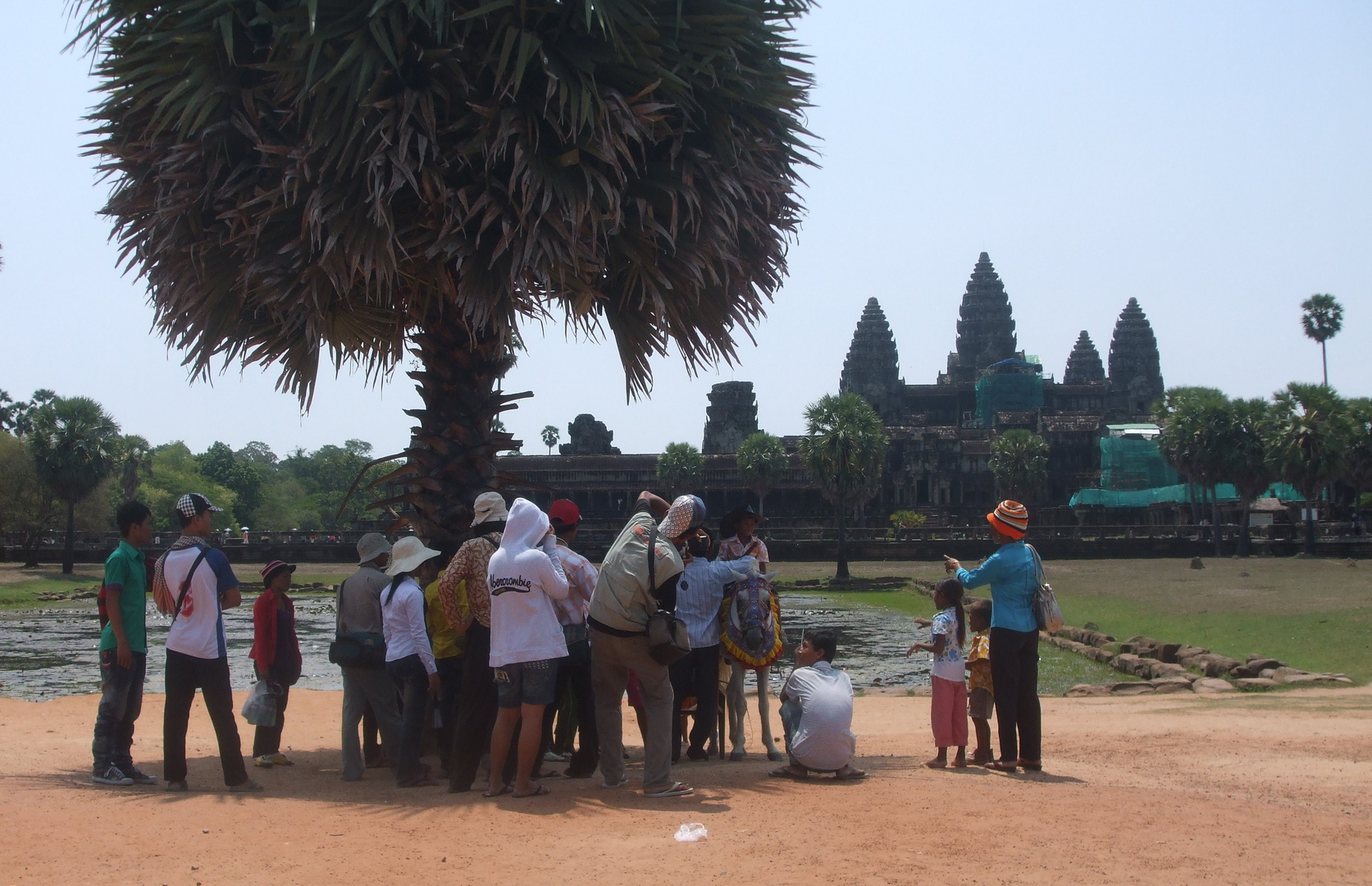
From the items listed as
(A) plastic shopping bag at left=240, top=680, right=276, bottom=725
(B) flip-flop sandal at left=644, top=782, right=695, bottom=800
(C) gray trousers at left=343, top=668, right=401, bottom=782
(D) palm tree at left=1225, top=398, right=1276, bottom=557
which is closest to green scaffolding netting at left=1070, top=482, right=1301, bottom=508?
(D) palm tree at left=1225, top=398, right=1276, bottom=557

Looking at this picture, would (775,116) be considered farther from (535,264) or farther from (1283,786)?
(1283,786)

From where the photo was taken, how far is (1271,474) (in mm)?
47844

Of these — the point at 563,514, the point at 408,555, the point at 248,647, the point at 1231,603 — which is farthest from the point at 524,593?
the point at 1231,603

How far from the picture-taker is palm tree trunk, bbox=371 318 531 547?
7.78 metres

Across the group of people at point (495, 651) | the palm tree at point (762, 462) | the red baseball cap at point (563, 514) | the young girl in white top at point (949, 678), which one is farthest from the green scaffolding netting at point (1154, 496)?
the red baseball cap at point (563, 514)

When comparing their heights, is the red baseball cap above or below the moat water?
above

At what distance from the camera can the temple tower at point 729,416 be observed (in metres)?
76.3

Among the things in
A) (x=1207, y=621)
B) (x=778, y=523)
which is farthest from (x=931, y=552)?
(x=1207, y=621)

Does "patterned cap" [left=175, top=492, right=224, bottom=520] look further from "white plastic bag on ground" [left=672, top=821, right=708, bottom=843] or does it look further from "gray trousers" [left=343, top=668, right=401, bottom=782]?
"white plastic bag on ground" [left=672, top=821, right=708, bottom=843]

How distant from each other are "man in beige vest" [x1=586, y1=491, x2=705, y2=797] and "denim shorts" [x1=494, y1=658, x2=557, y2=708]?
279mm

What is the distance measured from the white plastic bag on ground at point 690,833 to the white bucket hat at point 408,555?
96.0 inches

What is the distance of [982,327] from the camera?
93438 millimetres

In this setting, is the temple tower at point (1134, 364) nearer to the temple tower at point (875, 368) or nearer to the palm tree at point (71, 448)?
the temple tower at point (875, 368)

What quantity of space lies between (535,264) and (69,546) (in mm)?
43371
